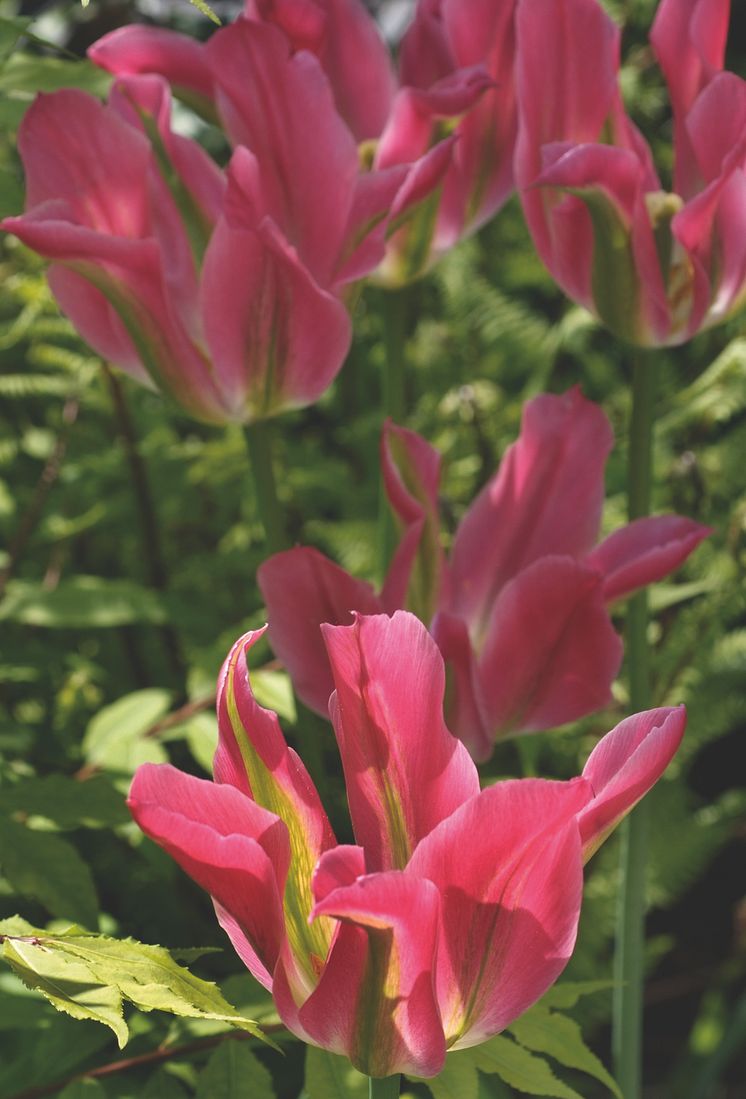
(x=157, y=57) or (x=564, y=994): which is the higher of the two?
(x=157, y=57)

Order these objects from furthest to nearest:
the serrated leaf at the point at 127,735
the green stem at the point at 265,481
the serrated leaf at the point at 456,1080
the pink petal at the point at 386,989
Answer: the serrated leaf at the point at 127,735 < the green stem at the point at 265,481 < the serrated leaf at the point at 456,1080 < the pink petal at the point at 386,989

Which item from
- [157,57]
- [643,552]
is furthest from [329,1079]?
[157,57]

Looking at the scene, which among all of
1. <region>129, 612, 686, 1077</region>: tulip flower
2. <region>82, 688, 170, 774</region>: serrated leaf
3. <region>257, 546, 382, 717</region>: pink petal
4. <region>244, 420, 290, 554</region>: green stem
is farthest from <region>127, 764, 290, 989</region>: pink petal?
<region>82, 688, 170, 774</region>: serrated leaf

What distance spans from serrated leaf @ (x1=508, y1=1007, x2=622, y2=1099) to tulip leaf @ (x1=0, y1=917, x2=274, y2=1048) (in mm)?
211

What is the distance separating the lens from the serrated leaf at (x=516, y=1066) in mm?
586

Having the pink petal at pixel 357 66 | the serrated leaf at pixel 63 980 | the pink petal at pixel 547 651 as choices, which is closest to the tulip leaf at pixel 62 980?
the serrated leaf at pixel 63 980

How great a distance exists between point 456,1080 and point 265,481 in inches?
11.4

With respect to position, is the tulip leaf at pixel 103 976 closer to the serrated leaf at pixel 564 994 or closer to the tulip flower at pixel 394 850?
the tulip flower at pixel 394 850

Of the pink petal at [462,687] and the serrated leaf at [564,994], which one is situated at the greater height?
the pink petal at [462,687]

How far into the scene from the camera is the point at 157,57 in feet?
2.19

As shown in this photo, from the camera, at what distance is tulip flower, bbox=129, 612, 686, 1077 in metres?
0.40

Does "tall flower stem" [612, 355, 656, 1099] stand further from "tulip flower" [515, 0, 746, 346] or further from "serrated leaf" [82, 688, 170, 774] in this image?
"serrated leaf" [82, 688, 170, 774]

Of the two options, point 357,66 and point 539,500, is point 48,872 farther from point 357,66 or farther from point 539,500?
point 357,66

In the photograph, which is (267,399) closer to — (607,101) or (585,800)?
(607,101)
